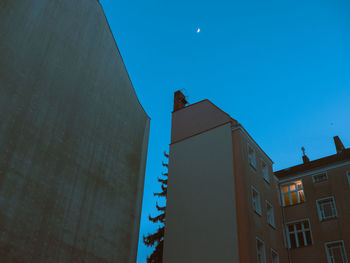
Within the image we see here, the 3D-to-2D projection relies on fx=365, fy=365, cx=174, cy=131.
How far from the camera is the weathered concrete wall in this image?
18234 mm

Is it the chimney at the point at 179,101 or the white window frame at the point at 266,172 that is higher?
the chimney at the point at 179,101

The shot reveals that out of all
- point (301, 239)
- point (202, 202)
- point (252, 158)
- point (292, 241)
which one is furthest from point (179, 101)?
point (301, 239)

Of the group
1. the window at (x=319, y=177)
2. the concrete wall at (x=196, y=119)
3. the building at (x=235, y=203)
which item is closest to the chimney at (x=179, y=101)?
the concrete wall at (x=196, y=119)

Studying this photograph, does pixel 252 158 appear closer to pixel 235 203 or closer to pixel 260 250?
pixel 235 203

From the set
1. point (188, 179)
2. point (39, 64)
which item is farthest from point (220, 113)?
point (39, 64)

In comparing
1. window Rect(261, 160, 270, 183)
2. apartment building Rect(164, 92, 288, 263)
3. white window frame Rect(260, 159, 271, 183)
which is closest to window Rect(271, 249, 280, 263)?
apartment building Rect(164, 92, 288, 263)

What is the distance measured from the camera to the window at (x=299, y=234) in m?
27.6

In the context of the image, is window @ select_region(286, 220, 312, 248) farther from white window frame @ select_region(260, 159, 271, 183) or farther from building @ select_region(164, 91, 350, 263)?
white window frame @ select_region(260, 159, 271, 183)

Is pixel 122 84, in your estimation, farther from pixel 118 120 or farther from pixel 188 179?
pixel 188 179

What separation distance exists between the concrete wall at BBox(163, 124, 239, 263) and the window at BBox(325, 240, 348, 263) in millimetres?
7660

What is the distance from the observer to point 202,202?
26.8 m

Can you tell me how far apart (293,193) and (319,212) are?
319 centimetres

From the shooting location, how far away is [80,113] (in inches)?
909

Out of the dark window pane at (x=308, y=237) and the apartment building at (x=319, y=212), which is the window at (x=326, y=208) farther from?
the dark window pane at (x=308, y=237)
